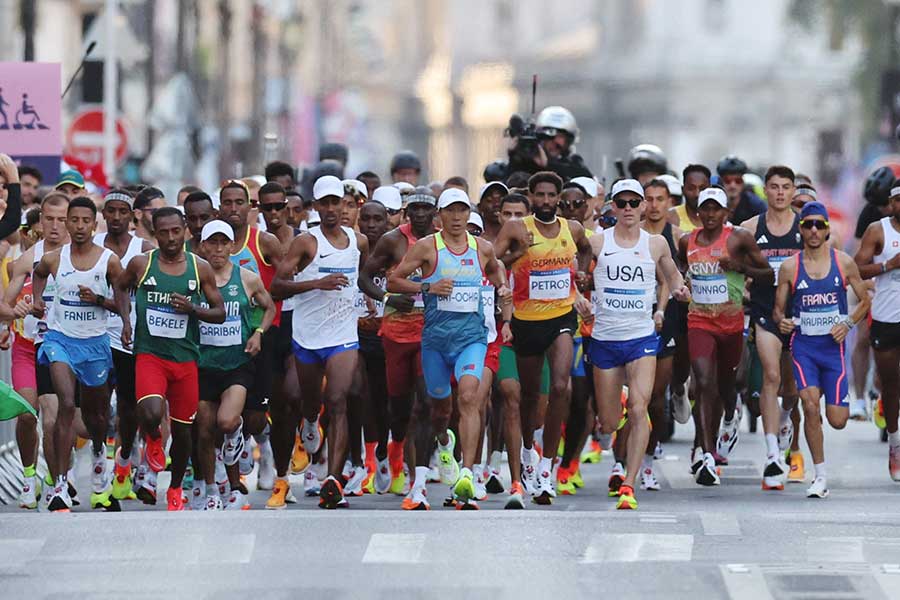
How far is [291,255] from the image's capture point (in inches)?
679

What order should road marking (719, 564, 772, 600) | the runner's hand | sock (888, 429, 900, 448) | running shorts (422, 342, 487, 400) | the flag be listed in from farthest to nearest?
sock (888, 429, 900, 448)
the runner's hand
running shorts (422, 342, 487, 400)
the flag
road marking (719, 564, 772, 600)

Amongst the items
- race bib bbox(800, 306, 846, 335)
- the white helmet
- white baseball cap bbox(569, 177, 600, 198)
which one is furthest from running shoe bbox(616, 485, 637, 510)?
the white helmet

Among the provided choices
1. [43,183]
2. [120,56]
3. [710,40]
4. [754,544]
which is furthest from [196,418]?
[710,40]

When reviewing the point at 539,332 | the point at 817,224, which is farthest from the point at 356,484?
the point at 817,224

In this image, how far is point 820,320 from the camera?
17.9 meters

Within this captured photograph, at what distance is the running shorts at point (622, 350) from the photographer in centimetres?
1731

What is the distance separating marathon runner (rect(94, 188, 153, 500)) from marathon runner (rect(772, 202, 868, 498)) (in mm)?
4007

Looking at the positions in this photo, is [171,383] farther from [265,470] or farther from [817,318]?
[817,318]

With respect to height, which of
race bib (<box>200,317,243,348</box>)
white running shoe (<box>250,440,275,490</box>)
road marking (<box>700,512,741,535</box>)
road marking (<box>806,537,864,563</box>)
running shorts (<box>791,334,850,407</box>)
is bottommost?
white running shoe (<box>250,440,275,490</box>)

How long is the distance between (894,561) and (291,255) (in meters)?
5.00

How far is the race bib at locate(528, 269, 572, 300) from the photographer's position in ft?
56.8

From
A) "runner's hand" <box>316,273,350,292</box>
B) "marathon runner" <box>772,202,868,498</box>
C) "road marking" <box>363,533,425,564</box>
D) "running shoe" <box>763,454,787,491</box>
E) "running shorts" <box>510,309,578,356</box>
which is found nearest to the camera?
"road marking" <box>363,533,425,564</box>

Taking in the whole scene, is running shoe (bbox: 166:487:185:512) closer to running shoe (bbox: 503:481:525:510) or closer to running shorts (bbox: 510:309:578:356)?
running shoe (bbox: 503:481:525:510)

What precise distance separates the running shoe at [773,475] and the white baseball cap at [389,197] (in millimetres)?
3024
